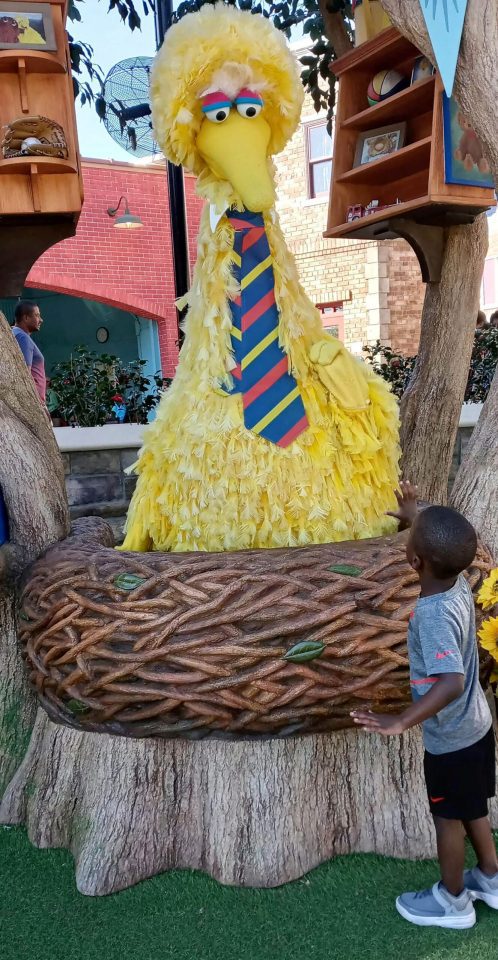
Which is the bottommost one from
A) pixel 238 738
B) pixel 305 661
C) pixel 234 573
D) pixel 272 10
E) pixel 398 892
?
pixel 398 892

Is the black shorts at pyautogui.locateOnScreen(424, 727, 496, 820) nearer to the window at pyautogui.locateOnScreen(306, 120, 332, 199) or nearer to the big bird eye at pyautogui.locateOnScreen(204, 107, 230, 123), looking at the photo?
the big bird eye at pyautogui.locateOnScreen(204, 107, 230, 123)

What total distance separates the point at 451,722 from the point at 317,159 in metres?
10.1

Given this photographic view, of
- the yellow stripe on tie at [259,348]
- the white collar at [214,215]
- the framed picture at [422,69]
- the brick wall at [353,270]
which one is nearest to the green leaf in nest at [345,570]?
the yellow stripe on tie at [259,348]

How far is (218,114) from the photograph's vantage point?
190 cm

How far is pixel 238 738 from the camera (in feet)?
5.33

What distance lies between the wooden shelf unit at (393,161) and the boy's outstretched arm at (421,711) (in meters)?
1.83

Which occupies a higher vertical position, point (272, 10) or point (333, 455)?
point (272, 10)

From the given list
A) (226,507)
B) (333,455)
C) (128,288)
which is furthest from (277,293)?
(128,288)

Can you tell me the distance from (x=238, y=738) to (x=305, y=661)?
0.75ft

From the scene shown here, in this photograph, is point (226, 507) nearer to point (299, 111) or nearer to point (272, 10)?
point (299, 111)

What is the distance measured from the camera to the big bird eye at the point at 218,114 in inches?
74.4

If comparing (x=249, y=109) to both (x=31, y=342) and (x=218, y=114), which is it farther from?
(x=31, y=342)

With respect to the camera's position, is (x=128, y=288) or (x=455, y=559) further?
(x=128, y=288)

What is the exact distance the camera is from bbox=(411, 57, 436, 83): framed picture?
278cm
